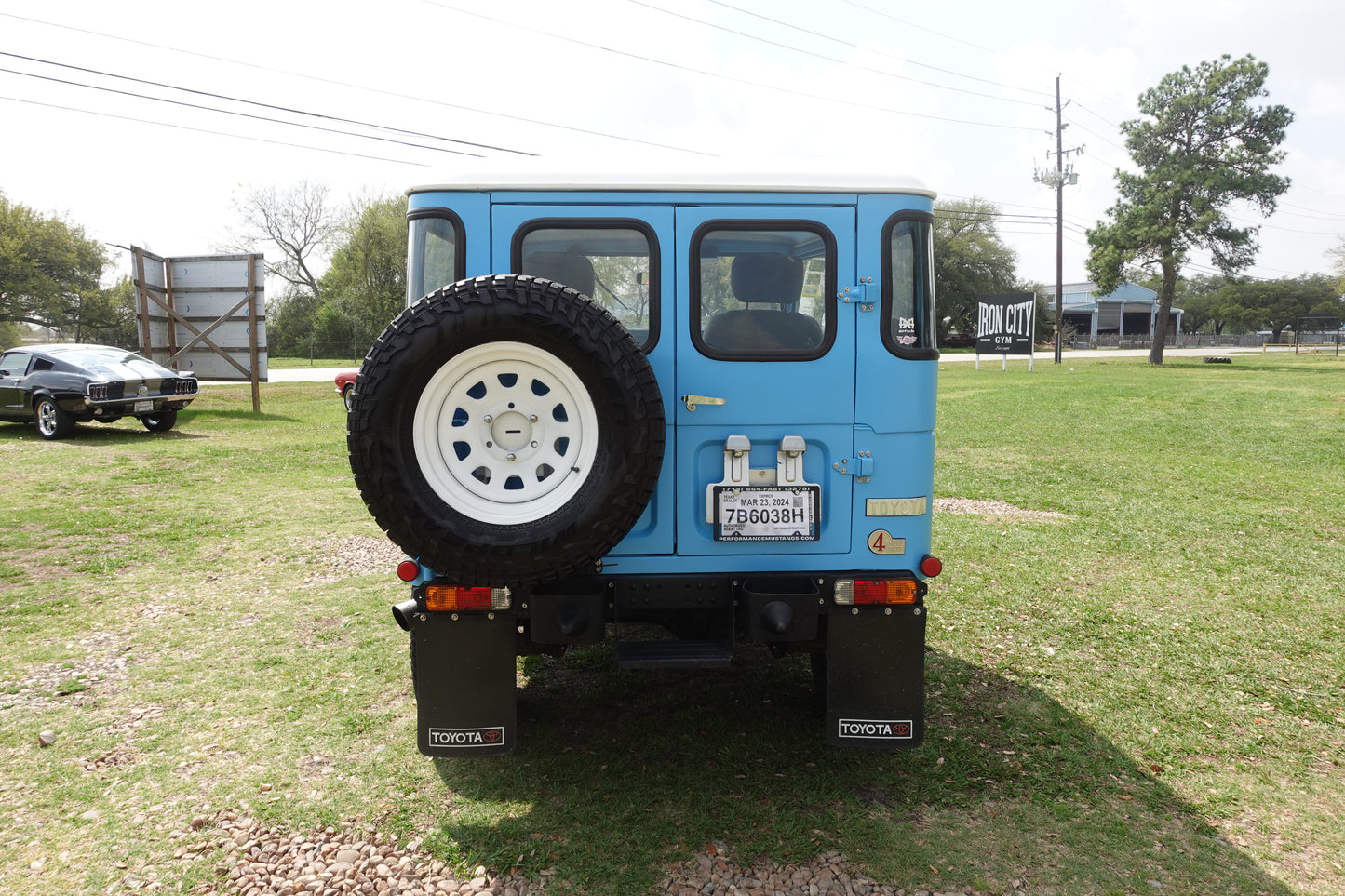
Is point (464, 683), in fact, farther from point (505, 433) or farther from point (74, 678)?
point (74, 678)

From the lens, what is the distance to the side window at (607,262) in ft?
12.0

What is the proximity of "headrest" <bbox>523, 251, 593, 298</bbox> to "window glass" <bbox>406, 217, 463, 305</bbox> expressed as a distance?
0.98 ft

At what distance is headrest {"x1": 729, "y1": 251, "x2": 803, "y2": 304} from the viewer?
3.72 m

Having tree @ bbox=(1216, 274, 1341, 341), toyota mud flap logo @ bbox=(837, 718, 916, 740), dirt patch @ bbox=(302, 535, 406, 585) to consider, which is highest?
tree @ bbox=(1216, 274, 1341, 341)

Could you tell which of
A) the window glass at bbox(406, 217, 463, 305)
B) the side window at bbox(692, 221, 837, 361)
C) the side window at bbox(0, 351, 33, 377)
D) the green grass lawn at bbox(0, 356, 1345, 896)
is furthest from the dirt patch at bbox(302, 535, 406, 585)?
the side window at bbox(0, 351, 33, 377)

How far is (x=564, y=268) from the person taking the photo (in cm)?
371

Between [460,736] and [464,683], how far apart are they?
0.71 feet

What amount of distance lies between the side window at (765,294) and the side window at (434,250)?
3.21 ft

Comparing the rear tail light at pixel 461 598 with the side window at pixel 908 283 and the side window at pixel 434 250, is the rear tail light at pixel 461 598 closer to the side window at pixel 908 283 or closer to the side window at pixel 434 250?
the side window at pixel 434 250

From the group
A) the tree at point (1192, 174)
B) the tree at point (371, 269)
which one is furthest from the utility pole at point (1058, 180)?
the tree at point (371, 269)

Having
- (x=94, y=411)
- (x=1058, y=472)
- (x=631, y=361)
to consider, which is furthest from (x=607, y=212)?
(x=94, y=411)

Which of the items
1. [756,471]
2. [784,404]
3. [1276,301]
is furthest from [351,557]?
[1276,301]

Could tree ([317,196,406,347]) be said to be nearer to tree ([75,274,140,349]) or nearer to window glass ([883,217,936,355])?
tree ([75,274,140,349])

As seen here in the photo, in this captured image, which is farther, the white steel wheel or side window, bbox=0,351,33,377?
side window, bbox=0,351,33,377
